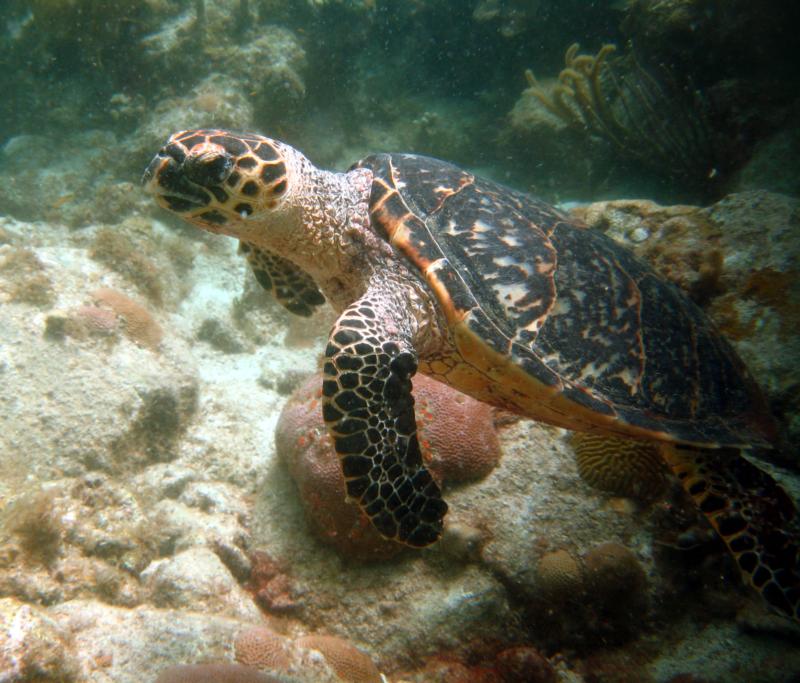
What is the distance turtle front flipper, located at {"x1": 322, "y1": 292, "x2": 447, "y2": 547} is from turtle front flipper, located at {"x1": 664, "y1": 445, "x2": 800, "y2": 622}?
2.07 meters

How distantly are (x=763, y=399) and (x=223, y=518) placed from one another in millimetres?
4791

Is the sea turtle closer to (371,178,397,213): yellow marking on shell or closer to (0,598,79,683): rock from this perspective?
(371,178,397,213): yellow marking on shell

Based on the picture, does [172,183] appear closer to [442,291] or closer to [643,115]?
[442,291]

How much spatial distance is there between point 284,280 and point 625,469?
3.62 m

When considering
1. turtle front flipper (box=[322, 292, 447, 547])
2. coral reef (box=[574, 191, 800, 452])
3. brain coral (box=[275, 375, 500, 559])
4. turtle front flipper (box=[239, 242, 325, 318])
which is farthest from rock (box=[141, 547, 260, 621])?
coral reef (box=[574, 191, 800, 452])

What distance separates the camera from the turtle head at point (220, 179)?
10.2 feet

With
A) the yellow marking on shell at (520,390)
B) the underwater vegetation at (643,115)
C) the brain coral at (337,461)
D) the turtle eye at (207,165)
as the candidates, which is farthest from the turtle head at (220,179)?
the underwater vegetation at (643,115)

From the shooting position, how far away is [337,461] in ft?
13.3

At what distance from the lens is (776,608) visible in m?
3.01

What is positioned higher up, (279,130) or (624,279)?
(624,279)

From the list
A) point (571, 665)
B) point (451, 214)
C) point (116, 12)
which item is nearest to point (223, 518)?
point (571, 665)

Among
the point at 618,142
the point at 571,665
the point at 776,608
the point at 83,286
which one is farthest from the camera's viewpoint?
the point at 618,142

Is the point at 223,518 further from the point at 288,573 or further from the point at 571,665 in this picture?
the point at 571,665

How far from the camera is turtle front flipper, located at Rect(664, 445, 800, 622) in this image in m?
3.01
